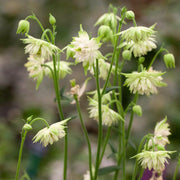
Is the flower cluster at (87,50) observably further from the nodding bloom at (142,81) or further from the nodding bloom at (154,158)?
the nodding bloom at (154,158)

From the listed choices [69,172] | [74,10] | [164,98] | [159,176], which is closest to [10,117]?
[69,172]

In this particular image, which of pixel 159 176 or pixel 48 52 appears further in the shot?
pixel 159 176

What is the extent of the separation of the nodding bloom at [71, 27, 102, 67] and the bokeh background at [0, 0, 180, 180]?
1.61 metres

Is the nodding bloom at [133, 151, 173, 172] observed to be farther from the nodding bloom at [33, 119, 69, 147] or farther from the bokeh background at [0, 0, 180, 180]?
the bokeh background at [0, 0, 180, 180]

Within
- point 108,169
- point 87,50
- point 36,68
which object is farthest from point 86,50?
point 108,169

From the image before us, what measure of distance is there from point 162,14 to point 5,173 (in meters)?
2.29

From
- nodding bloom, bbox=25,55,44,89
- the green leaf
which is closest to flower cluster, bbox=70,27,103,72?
nodding bloom, bbox=25,55,44,89

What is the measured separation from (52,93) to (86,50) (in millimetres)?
2814

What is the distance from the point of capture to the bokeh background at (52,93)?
3027 millimetres

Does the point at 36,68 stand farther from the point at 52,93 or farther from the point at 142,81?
the point at 52,93

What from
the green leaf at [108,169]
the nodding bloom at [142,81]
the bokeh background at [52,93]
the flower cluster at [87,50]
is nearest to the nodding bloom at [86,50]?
the flower cluster at [87,50]

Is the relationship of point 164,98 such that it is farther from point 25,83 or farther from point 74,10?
point 74,10

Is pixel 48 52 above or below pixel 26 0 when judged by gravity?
below

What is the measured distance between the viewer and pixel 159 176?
1422 mm
